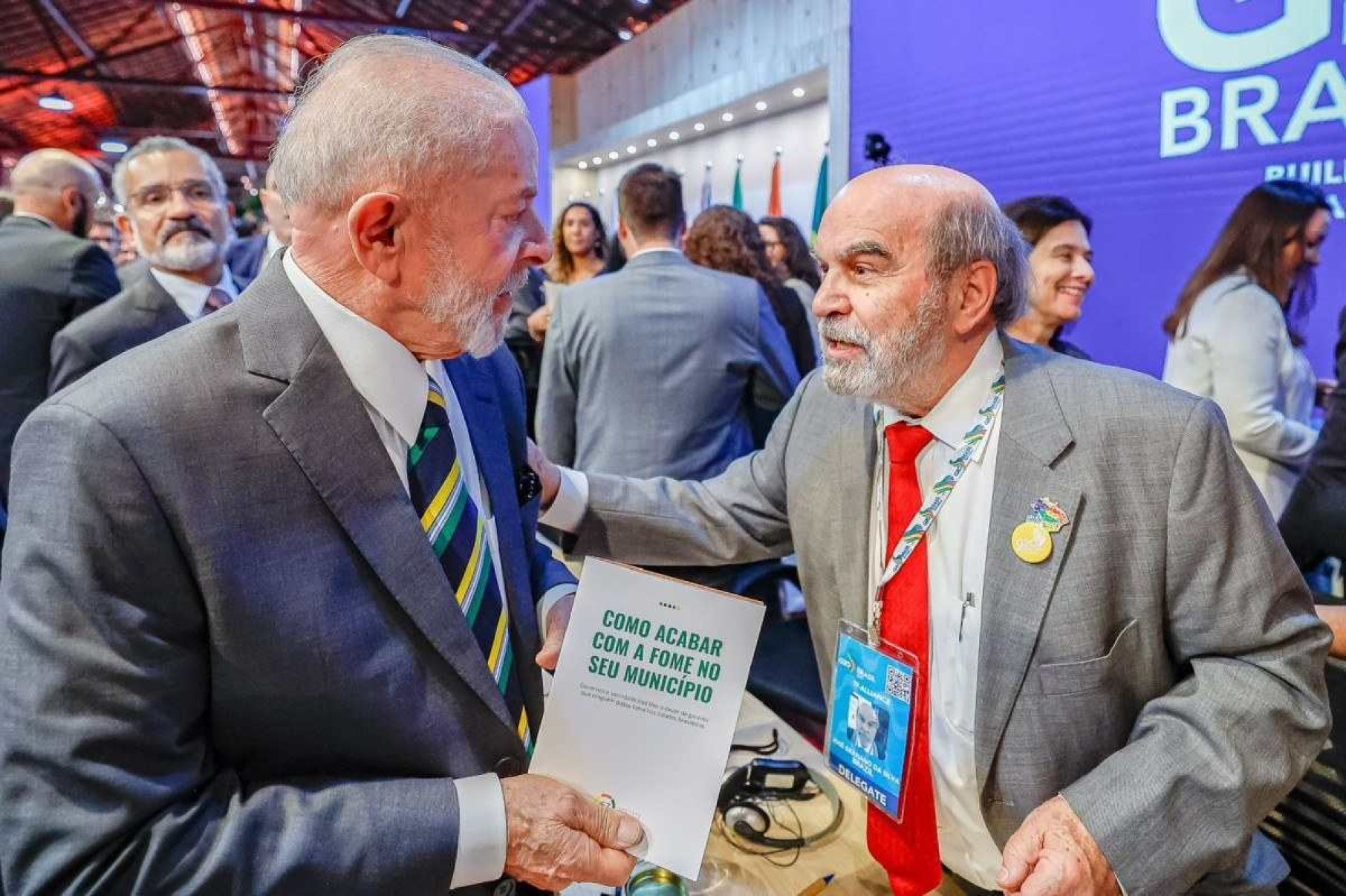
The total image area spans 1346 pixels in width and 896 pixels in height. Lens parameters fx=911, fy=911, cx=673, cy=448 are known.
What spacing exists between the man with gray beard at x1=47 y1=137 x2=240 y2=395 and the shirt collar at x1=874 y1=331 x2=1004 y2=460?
2.26 metres

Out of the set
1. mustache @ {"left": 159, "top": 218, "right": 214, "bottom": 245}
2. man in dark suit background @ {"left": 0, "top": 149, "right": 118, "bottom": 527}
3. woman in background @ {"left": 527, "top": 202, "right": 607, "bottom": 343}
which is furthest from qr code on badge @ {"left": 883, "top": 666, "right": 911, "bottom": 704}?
woman in background @ {"left": 527, "top": 202, "right": 607, "bottom": 343}

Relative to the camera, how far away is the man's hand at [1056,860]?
1.06 metres

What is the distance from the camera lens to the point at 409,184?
38.1 inches

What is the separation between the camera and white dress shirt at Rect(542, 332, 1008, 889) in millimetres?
1301

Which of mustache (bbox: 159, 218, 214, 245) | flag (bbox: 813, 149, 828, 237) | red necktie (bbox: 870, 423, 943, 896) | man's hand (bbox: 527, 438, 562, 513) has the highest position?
flag (bbox: 813, 149, 828, 237)

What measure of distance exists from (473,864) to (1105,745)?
2.80ft

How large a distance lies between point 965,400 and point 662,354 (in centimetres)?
173

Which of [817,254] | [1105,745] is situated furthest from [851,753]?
[817,254]

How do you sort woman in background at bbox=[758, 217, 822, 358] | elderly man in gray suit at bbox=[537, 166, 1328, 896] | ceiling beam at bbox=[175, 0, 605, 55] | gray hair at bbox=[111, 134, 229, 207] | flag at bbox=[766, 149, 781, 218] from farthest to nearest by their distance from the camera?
ceiling beam at bbox=[175, 0, 605, 55]
flag at bbox=[766, 149, 781, 218]
woman in background at bbox=[758, 217, 822, 358]
gray hair at bbox=[111, 134, 229, 207]
elderly man in gray suit at bbox=[537, 166, 1328, 896]

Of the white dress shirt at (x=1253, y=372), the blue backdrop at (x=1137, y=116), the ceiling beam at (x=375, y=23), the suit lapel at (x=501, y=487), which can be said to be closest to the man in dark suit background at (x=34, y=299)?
the suit lapel at (x=501, y=487)

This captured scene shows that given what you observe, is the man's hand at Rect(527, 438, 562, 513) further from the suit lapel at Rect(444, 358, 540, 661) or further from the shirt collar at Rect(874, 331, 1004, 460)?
the shirt collar at Rect(874, 331, 1004, 460)

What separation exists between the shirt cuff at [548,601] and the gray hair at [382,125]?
0.57 metres

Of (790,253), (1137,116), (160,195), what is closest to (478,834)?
(160,195)

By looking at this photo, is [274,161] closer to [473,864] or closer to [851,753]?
[473,864]
